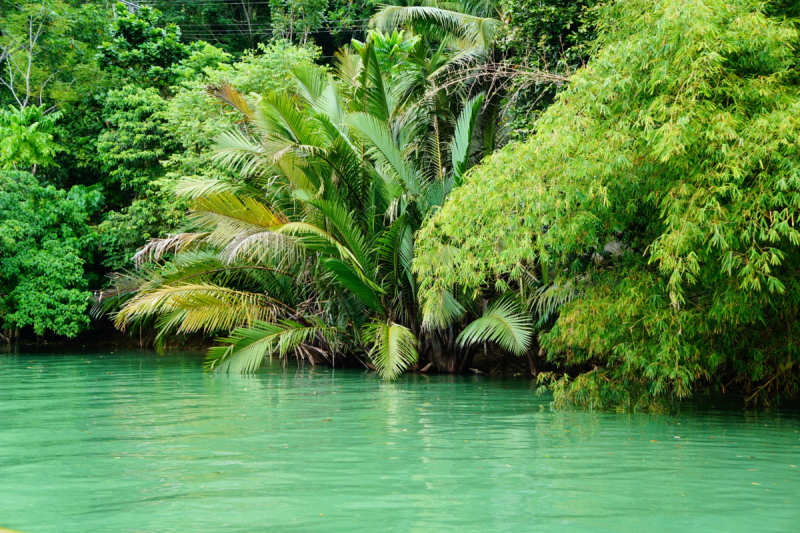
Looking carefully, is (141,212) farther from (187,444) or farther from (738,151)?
(738,151)

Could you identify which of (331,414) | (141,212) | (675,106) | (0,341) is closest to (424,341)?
(331,414)

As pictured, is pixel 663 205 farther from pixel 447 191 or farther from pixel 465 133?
pixel 447 191

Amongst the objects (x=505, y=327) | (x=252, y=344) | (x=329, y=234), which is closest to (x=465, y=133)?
(x=329, y=234)

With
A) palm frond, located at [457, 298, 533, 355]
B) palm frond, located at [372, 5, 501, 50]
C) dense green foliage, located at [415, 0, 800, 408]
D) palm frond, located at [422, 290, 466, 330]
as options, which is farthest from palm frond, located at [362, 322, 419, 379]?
palm frond, located at [372, 5, 501, 50]

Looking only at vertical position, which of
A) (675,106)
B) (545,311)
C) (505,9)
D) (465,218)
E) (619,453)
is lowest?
(619,453)

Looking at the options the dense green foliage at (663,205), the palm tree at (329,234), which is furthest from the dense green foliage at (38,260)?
the dense green foliage at (663,205)

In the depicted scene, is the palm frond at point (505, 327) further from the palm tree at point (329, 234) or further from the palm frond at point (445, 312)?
the palm frond at point (445, 312)

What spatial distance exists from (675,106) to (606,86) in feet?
2.99

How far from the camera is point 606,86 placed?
7879 millimetres

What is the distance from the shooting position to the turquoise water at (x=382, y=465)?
173 inches

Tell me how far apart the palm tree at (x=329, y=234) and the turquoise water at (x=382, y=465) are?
97.9 inches

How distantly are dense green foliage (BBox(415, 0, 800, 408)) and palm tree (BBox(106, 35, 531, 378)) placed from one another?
2.85m

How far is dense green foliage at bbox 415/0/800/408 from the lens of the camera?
6949 mm

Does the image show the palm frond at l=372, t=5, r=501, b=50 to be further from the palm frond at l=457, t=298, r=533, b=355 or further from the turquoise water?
the turquoise water
